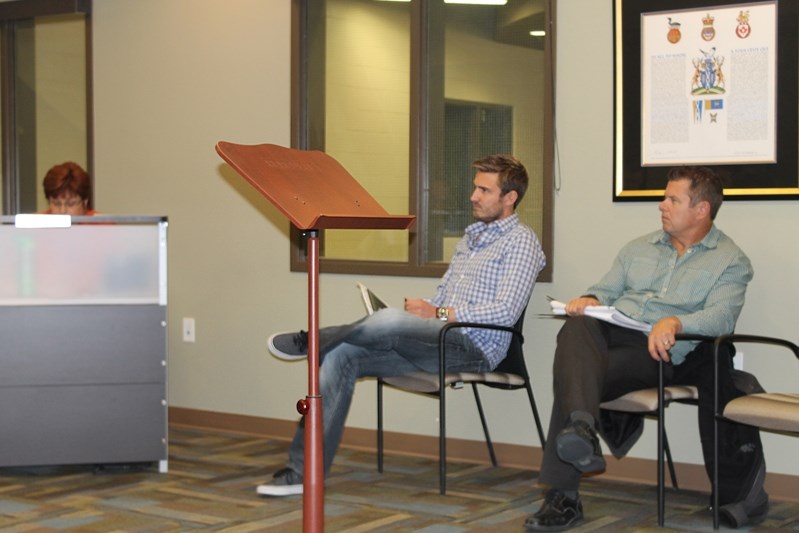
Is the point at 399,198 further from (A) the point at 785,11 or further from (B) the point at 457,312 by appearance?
(A) the point at 785,11

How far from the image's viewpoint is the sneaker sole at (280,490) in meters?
3.98

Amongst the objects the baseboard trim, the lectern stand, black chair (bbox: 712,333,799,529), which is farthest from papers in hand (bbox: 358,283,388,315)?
the lectern stand

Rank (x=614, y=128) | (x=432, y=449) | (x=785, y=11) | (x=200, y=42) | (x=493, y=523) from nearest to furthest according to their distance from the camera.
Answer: (x=493, y=523) < (x=785, y=11) < (x=614, y=128) < (x=432, y=449) < (x=200, y=42)

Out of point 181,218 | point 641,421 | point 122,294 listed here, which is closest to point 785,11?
point 641,421

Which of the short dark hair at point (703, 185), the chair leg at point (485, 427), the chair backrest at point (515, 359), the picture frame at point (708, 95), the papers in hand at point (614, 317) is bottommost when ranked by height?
the chair leg at point (485, 427)

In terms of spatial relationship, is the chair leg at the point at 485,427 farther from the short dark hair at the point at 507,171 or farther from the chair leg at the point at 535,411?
the short dark hair at the point at 507,171

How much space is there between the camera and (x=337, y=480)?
432 centimetres

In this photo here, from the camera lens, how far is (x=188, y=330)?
221 inches

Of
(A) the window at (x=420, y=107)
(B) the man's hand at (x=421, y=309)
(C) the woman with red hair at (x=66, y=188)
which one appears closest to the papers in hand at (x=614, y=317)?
(B) the man's hand at (x=421, y=309)

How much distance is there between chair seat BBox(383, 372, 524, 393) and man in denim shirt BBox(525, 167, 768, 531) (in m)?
0.44

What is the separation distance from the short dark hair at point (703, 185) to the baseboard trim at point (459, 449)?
3.29ft

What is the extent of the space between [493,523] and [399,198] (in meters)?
1.73

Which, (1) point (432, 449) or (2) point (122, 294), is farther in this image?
(1) point (432, 449)

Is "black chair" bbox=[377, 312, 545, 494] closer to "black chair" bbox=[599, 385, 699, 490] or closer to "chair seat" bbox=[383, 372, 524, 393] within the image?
"chair seat" bbox=[383, 372, 524, 393]
